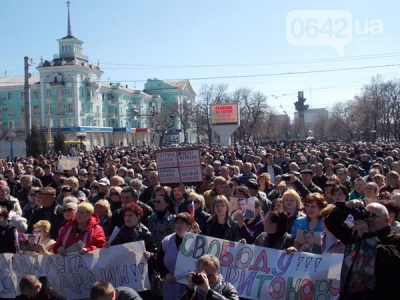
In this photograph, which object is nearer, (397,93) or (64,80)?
(397,93)

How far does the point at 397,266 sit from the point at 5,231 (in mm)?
5169

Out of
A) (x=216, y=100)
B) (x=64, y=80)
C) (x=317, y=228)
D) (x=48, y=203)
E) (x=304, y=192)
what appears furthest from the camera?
(x=64, y=80)

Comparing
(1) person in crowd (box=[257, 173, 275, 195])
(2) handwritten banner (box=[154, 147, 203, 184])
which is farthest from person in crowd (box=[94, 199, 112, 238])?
(1) person in crowd (box=[257, 173, 275, 195])

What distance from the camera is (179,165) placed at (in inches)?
367

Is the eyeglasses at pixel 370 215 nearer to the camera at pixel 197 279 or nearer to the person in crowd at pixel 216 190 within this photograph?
the camera at pixel 197 279

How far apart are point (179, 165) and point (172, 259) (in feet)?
11.5

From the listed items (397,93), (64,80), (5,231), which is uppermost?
(64,80)

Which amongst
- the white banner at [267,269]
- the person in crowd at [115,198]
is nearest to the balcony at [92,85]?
the person in crowd at [115,198]

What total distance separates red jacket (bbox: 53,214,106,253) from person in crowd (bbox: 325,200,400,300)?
3.29m

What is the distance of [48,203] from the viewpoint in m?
8.09

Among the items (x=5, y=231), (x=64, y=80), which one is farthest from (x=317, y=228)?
(x=64, y=80)

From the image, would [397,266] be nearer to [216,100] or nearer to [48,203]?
[48,203]

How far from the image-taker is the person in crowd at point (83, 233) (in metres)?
6.33

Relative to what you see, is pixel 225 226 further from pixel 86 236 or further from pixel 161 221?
pixel 86 236
